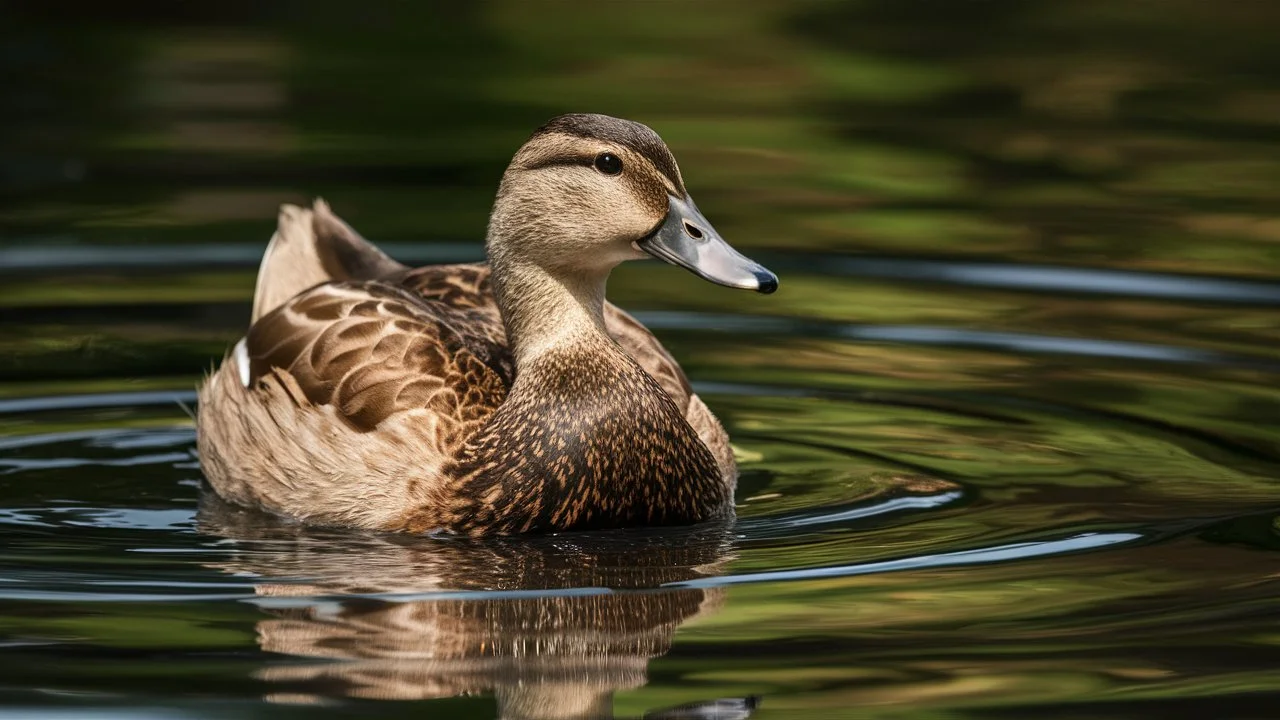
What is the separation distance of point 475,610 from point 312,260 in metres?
3.67

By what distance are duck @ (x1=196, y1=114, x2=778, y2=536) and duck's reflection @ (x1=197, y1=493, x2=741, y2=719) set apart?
6.5 inches

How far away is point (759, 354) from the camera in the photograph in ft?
36.8

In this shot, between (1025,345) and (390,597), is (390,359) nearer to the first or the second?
Result: (390,597)

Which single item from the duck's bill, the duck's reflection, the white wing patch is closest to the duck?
the duck's bill

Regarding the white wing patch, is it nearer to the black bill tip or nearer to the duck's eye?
the duck's eye

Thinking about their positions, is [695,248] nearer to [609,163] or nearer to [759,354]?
[609,163]

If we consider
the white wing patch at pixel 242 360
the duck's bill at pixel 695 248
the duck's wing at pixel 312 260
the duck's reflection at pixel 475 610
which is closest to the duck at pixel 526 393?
the duck's bill at pixel 695 248

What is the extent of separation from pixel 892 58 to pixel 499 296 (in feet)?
30.7

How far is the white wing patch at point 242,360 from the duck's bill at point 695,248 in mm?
2113

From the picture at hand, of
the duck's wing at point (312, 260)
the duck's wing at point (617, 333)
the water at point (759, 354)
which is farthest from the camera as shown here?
the duck's wing at point (312, 260)

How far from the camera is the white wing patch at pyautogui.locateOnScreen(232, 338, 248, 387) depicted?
32.3 ft

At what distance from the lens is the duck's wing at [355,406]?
28.8 feet

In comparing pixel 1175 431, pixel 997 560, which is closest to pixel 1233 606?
pixel 997 560

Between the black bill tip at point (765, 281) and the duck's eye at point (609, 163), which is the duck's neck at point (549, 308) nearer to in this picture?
the duck's eye at point (609, 163)
